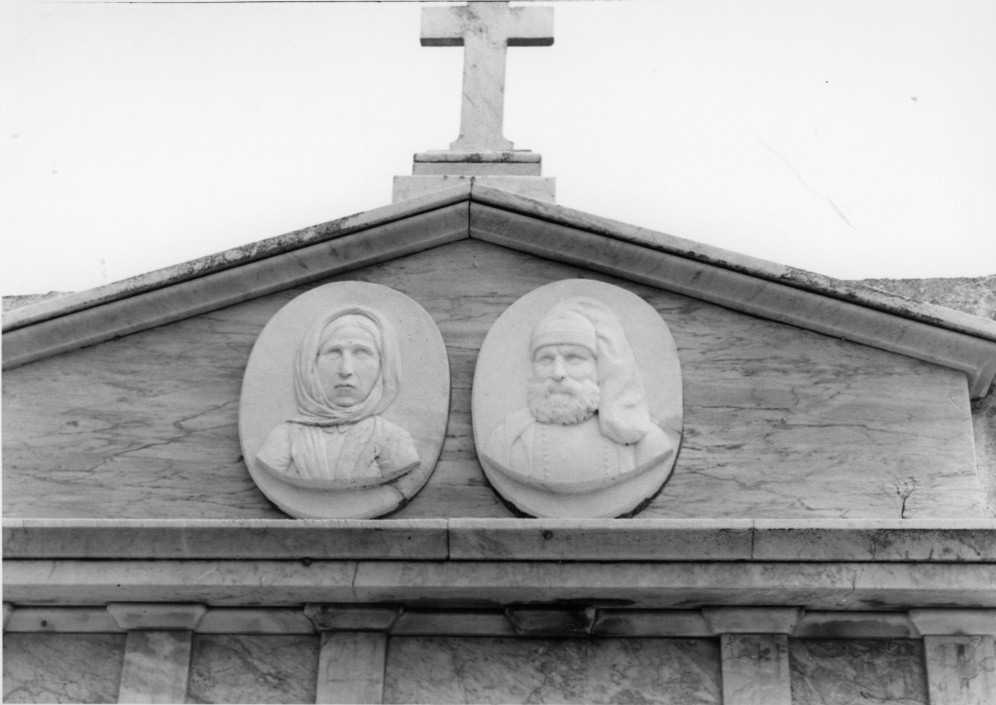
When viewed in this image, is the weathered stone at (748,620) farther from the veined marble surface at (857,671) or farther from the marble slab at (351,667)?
Answer: the marble slab at (351,667)

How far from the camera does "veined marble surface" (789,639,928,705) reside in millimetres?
5789

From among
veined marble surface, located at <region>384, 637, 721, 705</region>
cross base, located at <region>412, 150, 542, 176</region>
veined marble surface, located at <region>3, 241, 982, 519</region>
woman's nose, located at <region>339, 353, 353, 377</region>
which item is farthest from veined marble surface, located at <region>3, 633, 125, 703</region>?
cross base, located at <region>412, 150, 542, 176</region>

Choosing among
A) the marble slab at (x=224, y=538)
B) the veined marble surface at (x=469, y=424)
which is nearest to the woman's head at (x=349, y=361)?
the veined marble surface at (x=469, y=424)

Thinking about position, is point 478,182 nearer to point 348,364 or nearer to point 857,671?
point 348,364

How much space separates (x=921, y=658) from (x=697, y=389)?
50.4 inches

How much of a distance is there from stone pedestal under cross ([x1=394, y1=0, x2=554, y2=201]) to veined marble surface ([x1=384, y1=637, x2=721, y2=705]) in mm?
2006

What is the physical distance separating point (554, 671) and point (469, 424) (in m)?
1.00

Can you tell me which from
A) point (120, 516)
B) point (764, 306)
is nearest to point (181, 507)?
point (120, 516)

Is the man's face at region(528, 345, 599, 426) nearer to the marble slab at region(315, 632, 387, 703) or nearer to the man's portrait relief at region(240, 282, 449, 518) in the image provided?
the man's portrait relief at region(240, 282, 449, 518)

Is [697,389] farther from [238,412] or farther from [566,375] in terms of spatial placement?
[238,412]

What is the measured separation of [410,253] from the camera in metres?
6.70

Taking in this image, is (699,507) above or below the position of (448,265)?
below

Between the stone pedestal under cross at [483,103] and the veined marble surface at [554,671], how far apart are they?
6.58ft

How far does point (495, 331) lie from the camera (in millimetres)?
6441
